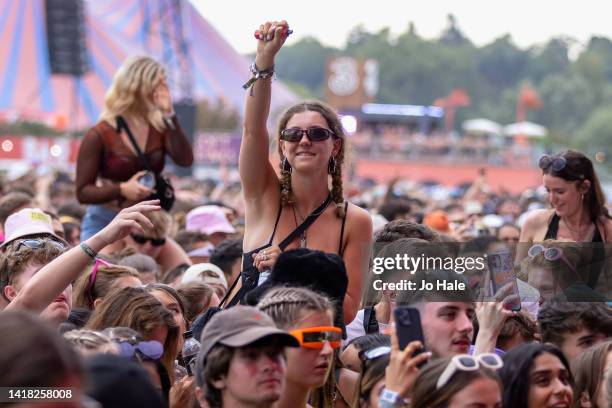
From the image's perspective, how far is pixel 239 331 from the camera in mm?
3365

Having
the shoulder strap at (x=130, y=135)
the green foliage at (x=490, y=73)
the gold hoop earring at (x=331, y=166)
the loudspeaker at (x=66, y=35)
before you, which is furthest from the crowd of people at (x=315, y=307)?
the green foliage at (x=490, y=73)

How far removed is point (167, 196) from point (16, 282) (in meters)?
2.44

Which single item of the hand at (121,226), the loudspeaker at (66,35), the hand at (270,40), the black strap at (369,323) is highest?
the loudspeaker at (66,35)

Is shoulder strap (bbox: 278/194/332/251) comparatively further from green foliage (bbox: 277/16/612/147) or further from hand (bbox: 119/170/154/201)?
green foliage (bbox: 277/16/612/147)

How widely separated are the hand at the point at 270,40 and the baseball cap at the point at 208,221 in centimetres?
461

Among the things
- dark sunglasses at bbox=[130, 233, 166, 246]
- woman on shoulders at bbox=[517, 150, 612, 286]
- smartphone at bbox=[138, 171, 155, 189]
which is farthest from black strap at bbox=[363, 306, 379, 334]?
dark sunglasses at bbox=[130, 233, 166, 246]

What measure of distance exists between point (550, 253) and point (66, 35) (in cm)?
3207

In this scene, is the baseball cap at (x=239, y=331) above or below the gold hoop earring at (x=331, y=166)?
below

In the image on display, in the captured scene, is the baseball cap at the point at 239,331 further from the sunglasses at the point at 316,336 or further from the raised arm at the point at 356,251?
the raised arm at the point at 356,251

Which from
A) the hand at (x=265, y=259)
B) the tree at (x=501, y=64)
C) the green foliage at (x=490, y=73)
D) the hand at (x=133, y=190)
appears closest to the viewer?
the hand at (x=265, y=259)

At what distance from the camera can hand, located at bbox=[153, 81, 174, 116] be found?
7282mm

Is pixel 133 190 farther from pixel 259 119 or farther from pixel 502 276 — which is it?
pixel 502 276

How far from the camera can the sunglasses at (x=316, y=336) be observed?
12.2 feet

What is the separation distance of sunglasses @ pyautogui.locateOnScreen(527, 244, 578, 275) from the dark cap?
1.96m
